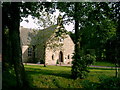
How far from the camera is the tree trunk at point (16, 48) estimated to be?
371 inches

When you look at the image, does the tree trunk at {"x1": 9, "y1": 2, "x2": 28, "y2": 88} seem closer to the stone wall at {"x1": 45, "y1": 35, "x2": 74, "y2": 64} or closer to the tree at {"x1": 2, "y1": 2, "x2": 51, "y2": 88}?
the tree at {"x1": 2, "y1": 2, "x2": 51, "y2": 88}

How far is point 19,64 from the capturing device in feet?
31.1

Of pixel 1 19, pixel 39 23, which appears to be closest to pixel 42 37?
pixel 39 23

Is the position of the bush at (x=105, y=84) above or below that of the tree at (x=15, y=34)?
below

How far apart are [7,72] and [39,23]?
12.9 meters

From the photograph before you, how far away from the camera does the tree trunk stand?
9.42 m

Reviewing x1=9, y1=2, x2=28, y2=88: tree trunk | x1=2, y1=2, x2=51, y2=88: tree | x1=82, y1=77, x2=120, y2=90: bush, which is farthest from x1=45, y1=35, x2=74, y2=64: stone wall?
x1=82, y1=77, x2=120, y2=90: bush

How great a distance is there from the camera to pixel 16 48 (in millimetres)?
9469

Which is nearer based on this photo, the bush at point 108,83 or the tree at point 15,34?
the bush at point 108,83

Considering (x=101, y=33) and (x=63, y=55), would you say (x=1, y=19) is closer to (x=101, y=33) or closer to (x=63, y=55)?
(x=101, y=33)

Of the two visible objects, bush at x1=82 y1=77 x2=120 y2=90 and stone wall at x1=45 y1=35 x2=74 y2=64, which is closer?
bush at x1=82 y1=77 x2=120 y2=90

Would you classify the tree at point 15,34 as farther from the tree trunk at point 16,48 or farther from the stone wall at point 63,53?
the stone wall at point 63,53

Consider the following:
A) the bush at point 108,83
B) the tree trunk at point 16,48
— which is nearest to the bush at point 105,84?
the bush at point 108,83

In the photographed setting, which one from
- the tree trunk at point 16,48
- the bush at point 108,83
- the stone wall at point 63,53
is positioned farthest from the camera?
the stone wall at point 63,53
